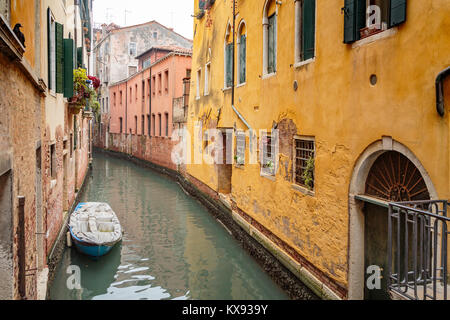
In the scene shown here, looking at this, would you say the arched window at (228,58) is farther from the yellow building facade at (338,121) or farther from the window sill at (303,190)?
the window sill at (303,190)

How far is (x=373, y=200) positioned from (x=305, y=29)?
3.22 m

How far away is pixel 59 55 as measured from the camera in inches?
316

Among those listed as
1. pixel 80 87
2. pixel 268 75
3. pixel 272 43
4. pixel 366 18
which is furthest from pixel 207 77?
pixel 366 18

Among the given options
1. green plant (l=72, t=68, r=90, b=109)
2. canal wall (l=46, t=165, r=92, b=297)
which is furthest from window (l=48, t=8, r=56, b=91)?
canal wall (l=46, t=165, r=92, b=297)

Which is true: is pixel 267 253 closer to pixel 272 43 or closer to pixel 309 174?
pixel 309 174

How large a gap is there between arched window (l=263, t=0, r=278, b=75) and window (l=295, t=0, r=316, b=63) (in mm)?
1092

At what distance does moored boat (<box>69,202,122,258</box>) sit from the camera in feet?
28.3

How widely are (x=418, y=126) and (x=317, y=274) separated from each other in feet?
10.0

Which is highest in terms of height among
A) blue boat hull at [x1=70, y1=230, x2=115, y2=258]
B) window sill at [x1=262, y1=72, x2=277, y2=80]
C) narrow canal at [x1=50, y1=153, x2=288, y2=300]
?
window sill at [x1=262, y1=72, x2=277, y2=80]

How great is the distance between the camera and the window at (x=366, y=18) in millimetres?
4766

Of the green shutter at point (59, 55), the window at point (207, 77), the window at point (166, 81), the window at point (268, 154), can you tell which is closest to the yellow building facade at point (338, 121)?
the window at point (268, 154)

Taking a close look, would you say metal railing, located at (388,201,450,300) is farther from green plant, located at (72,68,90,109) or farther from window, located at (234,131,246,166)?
green plant, located at (72,68,90,109)

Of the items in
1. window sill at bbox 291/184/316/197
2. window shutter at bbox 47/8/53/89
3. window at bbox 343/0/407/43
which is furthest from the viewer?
window shutter at bbox 47/8/53/89
